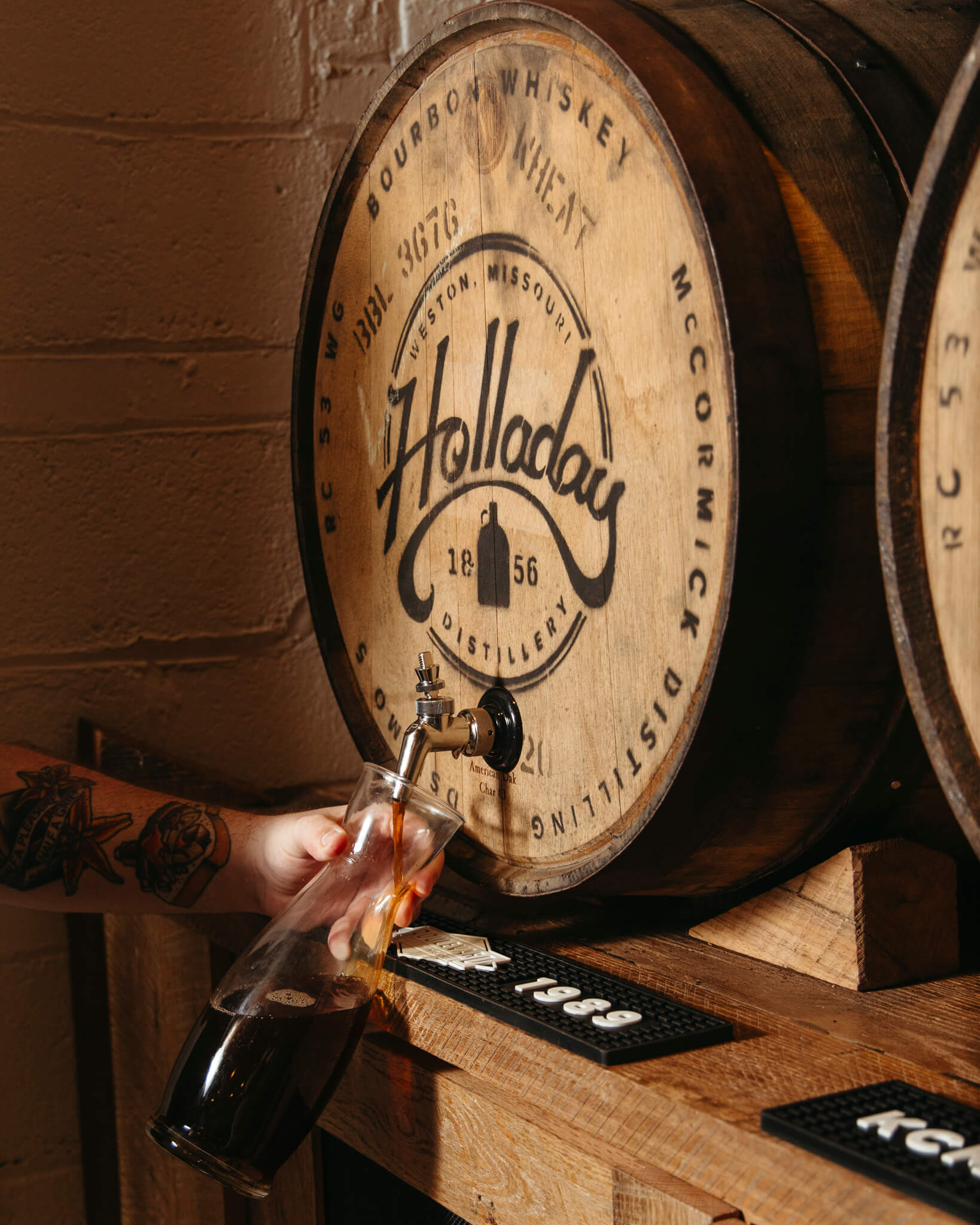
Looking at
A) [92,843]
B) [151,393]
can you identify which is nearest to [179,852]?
[92,843]

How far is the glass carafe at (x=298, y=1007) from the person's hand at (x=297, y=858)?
2cm

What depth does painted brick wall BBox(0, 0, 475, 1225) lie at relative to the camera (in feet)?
5.30

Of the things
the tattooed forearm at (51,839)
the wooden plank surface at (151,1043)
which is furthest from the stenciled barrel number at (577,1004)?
the wooden plank surface at (151,1043)

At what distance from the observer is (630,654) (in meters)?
0.99

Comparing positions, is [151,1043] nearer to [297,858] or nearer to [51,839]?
[51,839]

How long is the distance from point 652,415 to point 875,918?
39 cm

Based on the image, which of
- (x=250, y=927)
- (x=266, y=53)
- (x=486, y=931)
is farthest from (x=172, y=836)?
(x=266, y=53)

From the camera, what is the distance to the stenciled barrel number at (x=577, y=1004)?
90 cm

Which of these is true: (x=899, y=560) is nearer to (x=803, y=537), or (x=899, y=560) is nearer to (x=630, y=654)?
(x=803, y=537)

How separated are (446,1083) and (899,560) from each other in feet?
1.83

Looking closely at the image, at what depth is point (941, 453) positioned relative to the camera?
28.8 inches

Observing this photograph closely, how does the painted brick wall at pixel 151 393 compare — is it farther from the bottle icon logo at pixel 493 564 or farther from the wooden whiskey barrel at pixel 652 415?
the bottle icon logo at pixel 493 564

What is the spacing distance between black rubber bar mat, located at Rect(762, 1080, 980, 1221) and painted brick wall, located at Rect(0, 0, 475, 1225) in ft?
3.71

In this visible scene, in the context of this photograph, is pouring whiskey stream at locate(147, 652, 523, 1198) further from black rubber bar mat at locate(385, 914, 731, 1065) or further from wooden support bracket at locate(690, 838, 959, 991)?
wooden support bracket at locate(690, 838, 959, 991)
